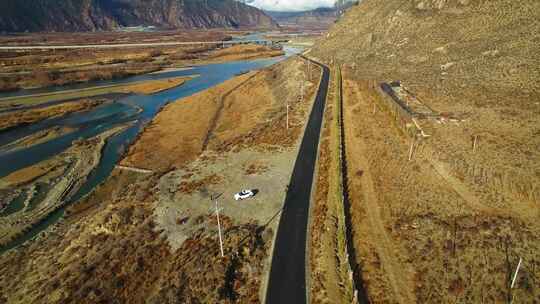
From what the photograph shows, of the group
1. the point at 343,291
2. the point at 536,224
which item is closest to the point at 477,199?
the point at 536,224

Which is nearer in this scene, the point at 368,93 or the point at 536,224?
the point at 536,224

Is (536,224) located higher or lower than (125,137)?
higher

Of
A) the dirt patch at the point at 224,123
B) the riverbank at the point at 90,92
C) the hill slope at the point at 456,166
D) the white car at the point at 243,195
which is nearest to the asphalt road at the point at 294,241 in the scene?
the white car at the point at 243,195

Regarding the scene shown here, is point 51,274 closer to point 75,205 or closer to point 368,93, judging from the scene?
point 75,205

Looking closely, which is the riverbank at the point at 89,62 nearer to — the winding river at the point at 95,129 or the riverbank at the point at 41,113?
the winding river at the point at 95,129

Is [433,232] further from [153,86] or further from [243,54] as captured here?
[243,54]

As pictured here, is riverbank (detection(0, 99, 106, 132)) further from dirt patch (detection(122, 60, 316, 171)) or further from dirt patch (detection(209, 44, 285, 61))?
dirt patch (detection(209, 44, 285, 61))

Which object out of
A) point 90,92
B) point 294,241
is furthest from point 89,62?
point 294,241
